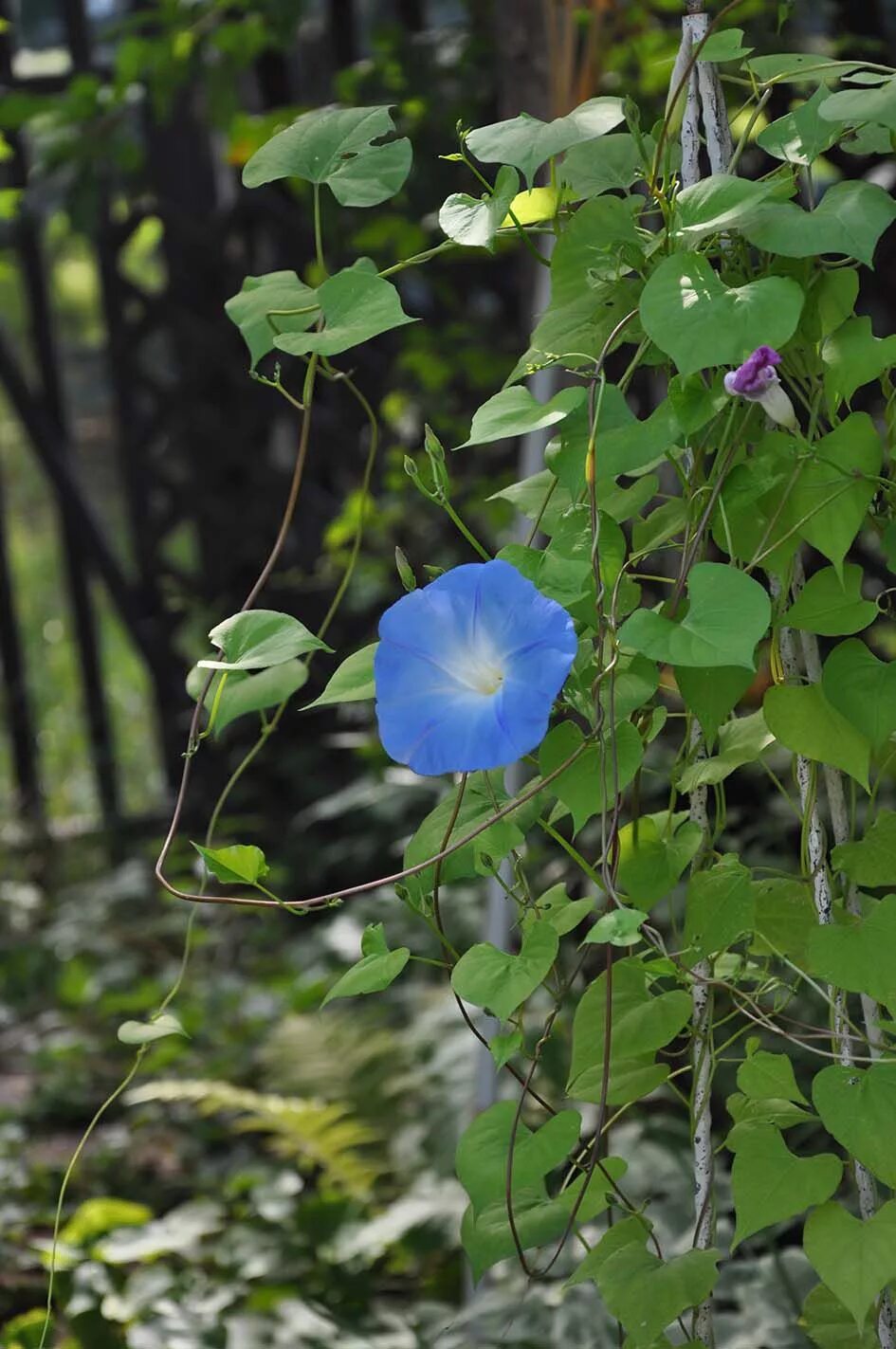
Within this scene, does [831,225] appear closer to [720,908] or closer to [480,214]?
[480,214]

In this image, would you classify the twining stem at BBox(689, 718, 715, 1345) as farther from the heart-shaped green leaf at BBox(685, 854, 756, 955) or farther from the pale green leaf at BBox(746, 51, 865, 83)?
the pale green leaf at BBox(746, 51, 865, 83)

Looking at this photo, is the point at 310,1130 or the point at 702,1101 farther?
the point at 310,1130

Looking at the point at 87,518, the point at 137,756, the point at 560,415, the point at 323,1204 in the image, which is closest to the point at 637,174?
the point at 560,415

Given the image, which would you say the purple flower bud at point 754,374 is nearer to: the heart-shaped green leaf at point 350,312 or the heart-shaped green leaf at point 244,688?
the heart-shaped green leaf at point 350,312

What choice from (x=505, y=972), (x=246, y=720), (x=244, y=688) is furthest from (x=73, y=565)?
(x=505, y=972)

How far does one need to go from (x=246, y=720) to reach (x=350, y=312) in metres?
2.04

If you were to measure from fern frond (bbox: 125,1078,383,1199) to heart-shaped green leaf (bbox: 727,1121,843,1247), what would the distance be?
98 cm

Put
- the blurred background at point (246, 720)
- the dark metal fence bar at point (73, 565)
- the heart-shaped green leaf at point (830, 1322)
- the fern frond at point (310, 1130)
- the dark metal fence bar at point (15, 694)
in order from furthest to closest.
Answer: the dark metal fence bar at point (15, 694)
the dark metal fence bar at point (73, 565)
the fern frond at point (310, 1130)
the blurred background at point (246, 720)
the heart-shaped green leaf at point (830, 1322)

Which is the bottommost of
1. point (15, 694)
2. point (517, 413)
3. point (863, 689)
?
point (15, 694)

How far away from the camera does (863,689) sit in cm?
70

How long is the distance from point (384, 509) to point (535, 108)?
109 cm

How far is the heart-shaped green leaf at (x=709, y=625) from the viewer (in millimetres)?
617

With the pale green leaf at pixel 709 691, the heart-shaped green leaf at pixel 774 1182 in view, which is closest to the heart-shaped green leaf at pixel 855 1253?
the heart-shaped green leaf at pixel 774 1182

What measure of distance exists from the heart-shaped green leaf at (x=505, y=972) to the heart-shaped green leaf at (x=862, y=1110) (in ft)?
0.50
